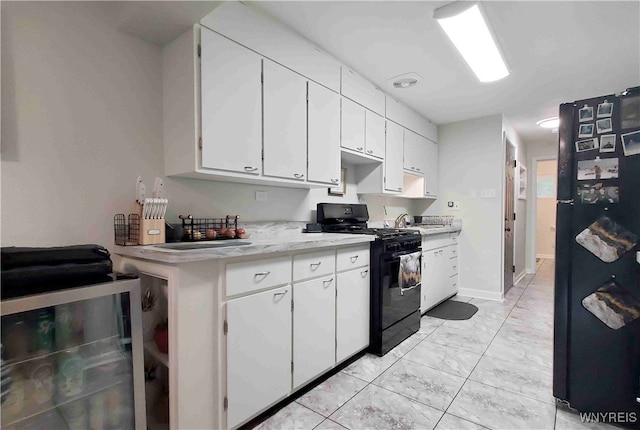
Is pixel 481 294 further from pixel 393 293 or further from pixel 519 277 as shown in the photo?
pixel 393 293

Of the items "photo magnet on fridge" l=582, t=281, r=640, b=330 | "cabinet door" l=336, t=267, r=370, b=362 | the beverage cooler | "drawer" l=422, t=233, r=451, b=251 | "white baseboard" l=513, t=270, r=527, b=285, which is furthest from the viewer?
"white baseboard" l=513, t=270, r=527, b=285

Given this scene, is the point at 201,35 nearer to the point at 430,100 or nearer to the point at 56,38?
the point at 56,38

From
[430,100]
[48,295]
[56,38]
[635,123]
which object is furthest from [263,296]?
[430,100]

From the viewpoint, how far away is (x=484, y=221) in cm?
411

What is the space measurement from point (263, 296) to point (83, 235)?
1011 mm

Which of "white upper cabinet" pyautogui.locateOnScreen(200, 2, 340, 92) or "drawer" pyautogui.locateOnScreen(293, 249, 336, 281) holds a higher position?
"white upper cabinet" pyautogui.locateOnScreen(200, 2, 340, 92)

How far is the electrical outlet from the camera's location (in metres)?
2.32

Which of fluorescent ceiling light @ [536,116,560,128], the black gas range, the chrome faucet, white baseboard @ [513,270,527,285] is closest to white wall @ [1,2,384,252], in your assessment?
the black gas range

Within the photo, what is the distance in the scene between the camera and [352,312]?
2.21m

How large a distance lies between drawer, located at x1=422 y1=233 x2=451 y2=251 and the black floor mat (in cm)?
77

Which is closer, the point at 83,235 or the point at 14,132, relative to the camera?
the point at 14,132

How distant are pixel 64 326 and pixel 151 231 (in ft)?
1.80

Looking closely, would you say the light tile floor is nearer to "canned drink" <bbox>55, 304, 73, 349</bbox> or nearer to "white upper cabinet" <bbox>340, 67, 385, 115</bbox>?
"canned drink" <bbox>55, 304, 73, 349</bbox>

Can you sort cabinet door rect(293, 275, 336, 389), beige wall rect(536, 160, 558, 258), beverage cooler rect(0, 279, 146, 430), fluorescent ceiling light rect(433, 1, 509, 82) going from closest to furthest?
beverage cooler rect(0, 279, 146, 430), cabinet door rect(293, 275, 336, 389), fluorescent ceiling light rect(433, 1, 509, 82), beige wall rect(536, 160, 558, 258)
